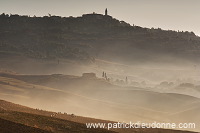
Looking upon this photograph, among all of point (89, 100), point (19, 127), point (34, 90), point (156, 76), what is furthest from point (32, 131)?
point (156, 76)

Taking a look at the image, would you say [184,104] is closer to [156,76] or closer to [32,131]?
[32,131]

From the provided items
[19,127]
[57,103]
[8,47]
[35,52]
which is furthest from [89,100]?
[8,47]

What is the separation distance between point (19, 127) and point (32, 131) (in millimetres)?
939

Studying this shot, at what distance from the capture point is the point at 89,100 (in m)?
80.1

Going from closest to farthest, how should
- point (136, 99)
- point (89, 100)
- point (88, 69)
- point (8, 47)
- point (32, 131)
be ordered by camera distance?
point (32, 131) → point (89, 100) → point (136, 99) → point (88, 69) → point (8, 47)

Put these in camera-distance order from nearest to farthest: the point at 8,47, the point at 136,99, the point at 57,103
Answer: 1. the point at 57,103
2. the point at 136,99
3. the point at 8,47

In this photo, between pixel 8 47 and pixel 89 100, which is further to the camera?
pixel 8 47

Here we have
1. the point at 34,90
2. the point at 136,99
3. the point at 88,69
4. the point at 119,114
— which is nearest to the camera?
the point at 119,114

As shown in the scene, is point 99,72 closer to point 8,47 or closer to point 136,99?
point 8,47

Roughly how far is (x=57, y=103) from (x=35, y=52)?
321 ft

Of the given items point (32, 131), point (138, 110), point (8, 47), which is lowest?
point (138, 110)

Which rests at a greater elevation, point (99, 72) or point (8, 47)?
point (8, 47)

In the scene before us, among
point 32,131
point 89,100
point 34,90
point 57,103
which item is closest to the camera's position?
point 32,131

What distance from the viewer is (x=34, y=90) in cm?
8519
